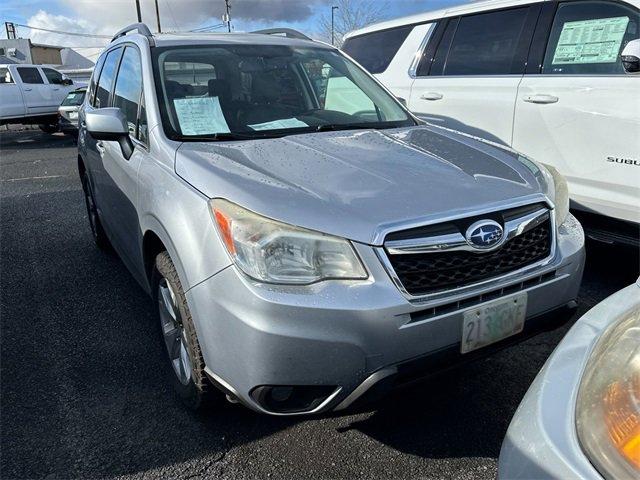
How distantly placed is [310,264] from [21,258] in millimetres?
3821

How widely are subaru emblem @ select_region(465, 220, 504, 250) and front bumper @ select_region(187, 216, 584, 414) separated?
187 millimetres

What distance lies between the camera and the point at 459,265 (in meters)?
1.95

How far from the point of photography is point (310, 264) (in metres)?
1.85

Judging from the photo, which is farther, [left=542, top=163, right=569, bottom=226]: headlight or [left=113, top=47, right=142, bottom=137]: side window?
[left=113, top=47, right=142, bottom=137]: side window

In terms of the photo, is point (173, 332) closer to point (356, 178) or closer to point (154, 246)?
point (154, 246)

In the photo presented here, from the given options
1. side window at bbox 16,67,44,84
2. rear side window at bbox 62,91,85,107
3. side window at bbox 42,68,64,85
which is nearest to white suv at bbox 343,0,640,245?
rear side window at bbox 62,91,85,107

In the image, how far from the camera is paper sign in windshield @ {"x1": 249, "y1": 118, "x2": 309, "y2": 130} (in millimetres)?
2809

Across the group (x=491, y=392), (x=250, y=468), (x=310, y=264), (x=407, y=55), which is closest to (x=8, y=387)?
(x=250, y=468)

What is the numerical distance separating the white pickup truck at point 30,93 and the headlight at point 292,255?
52.6 ft

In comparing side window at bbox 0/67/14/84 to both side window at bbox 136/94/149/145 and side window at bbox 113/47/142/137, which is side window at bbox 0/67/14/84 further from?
side window at bbox 136/94/149/145

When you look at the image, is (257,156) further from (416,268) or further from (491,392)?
(491,392)

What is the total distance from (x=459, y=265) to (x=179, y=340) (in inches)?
52.4

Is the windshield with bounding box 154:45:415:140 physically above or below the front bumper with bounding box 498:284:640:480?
above

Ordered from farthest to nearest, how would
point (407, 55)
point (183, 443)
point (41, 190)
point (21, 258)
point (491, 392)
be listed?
point (41, 190) → point (407, 55) → point (21, 258) → point (491, 392) → point (183, 443)
